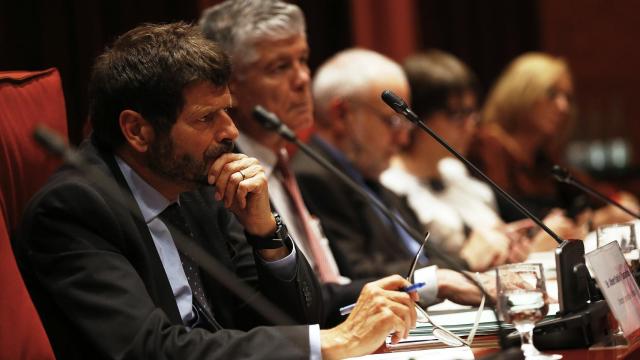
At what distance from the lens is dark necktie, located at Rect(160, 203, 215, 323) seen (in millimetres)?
2002

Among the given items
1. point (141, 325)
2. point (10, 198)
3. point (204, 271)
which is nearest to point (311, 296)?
point (204, 271)

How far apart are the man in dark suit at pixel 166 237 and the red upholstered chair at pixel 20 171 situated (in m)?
0.07

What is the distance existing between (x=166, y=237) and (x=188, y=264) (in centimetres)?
A: 8

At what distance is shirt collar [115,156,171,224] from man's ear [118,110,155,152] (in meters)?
0.06

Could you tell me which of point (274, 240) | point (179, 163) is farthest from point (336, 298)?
point (179, 163)

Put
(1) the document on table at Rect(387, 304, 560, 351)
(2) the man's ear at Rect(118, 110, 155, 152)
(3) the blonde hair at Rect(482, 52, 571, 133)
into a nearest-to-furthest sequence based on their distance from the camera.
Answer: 1. (1) the document on table at Rect(387, 304, 560, 351)
2. (2) the man's ear at Rect(118, 110, 155, 152)
3. (3) the blonde hair at Rect(482, 52, 571, 133)

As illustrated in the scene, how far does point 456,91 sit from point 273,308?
7.05ft

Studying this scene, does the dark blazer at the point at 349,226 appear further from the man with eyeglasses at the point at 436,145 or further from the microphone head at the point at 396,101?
the microphone head at the point at 396,101

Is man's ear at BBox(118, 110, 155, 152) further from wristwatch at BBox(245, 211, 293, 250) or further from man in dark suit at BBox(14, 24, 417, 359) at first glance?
wristwatch at BBox(245, 211, 293, 250)

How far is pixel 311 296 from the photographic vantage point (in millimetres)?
2143

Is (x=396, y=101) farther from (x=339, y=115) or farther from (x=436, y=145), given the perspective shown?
(x=436, y=145)

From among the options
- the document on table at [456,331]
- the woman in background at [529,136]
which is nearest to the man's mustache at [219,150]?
the document on table at [456,331]

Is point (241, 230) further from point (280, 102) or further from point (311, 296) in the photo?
point (280, 102)

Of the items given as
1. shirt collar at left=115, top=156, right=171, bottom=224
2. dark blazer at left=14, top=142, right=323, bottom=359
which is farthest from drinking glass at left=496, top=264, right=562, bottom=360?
shirt collar at left=115, top=156, right=171, bottom=224
